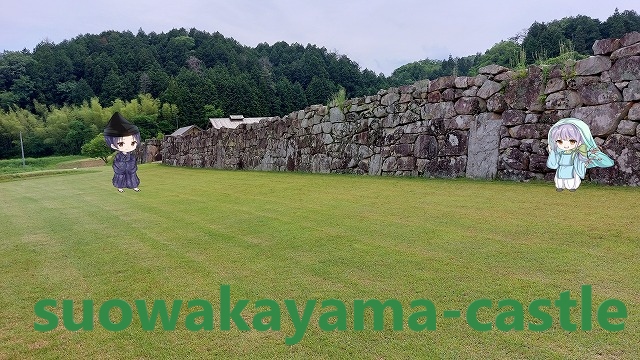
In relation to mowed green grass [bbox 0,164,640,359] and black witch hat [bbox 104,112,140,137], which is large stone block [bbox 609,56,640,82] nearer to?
mowed green grass [bbox 0,164,640,359]

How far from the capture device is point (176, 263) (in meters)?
3.70

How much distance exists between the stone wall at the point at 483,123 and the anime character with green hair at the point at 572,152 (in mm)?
861

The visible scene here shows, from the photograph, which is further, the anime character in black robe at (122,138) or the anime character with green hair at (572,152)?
the anime character in black robe at (122,138)

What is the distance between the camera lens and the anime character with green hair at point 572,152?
15.3ft

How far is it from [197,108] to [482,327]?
46849mm

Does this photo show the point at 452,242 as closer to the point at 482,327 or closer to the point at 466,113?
the point at 482,327

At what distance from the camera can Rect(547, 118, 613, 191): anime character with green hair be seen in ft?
15.3

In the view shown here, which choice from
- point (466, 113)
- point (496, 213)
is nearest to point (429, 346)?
point (496, 213)

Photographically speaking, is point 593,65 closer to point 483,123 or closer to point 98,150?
point 483,123

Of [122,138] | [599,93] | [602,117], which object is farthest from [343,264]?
[599,93]

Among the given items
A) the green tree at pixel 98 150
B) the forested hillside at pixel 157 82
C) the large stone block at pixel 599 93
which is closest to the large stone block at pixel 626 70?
the large stone block at pixel 599 93

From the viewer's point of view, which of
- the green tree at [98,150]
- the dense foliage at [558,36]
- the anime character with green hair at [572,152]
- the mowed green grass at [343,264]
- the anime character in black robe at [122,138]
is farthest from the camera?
the green tree at [98,150]

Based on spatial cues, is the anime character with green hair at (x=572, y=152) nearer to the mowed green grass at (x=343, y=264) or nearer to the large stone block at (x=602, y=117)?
the mowed green grass at (x=343, y=264)

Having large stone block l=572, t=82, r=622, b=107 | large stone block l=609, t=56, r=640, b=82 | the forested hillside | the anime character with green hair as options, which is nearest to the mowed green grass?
the anime character with green hair
